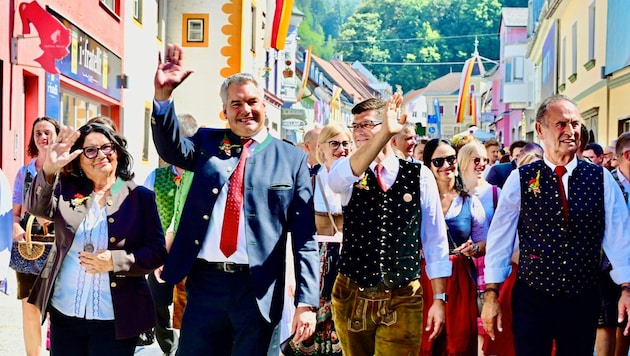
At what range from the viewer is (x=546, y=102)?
5.04 m

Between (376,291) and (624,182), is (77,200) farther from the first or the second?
(624,182)

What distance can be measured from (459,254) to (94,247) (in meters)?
2.76

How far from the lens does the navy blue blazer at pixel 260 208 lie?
4.20 metres

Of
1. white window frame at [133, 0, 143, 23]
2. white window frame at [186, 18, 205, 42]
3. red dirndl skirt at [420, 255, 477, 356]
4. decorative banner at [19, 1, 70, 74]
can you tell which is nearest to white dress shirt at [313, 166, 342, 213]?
red dirndl skirt at [420, 255, 477, 356]

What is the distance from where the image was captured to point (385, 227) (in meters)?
4.68

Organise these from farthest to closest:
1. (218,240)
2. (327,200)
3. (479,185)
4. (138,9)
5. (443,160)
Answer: (138,9), (479,185), (443,160), (327,200), (218,240)

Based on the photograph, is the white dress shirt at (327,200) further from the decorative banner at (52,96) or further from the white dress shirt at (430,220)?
the decorative banner at (52,96)

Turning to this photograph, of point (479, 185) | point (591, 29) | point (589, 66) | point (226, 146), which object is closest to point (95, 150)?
point (226, 146)

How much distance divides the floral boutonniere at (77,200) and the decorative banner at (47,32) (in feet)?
26.7

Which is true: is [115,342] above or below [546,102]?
below

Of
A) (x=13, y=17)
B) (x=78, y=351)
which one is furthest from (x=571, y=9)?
(x=78, y=351)

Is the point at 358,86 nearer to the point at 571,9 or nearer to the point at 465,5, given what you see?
the point at 465,5

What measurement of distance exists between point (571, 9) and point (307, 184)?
2207cm

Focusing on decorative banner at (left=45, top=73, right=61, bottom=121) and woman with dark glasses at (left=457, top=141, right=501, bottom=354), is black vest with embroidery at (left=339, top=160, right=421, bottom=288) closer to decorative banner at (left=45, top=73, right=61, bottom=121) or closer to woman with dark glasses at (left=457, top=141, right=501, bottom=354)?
woman with dark glasses at (left=457, top=141, right=501, bottom=354)
